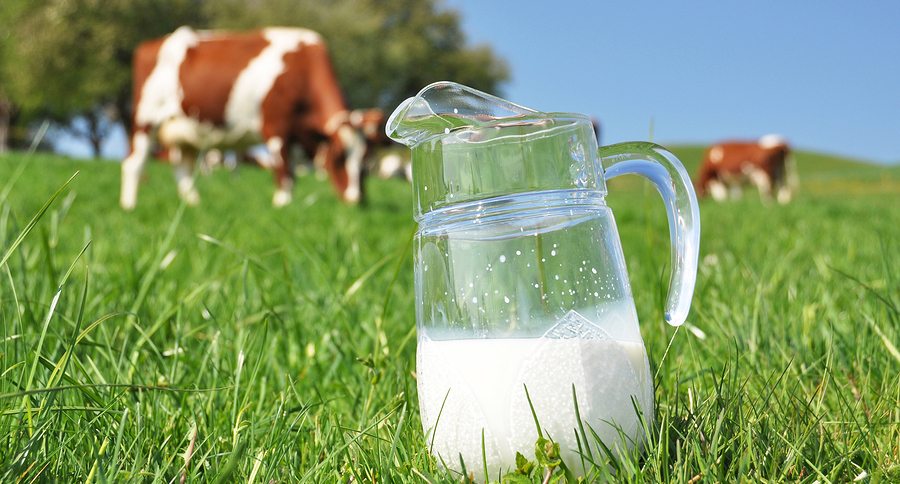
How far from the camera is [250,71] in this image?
7898 mm

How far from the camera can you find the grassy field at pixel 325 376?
114 centimetres

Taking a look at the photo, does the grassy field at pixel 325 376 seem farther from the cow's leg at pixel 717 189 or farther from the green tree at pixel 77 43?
the green tree at pixel 77 43

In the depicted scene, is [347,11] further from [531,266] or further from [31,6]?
[531,266]

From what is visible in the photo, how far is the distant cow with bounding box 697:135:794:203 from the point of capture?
20.9 metres

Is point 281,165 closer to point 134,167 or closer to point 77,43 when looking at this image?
point 134,167

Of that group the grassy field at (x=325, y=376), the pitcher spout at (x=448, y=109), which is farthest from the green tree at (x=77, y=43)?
the pitcher spout at (x=448, y=109)

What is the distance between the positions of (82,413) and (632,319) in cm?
89

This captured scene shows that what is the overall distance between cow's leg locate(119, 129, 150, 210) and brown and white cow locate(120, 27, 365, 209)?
0.01 metres

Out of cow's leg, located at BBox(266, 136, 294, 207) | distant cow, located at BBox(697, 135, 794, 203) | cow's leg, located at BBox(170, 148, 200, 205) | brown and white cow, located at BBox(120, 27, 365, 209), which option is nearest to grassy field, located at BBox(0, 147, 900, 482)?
cow's leg, located at BBox(266, 136, 294, 207)

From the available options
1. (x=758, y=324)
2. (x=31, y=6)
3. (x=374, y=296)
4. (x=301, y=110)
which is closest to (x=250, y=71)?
(x=301, y=110)

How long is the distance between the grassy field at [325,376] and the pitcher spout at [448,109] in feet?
1.48

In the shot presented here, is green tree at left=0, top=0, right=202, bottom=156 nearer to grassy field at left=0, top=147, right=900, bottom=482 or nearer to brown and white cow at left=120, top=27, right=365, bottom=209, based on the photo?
brown and white cow at left=120, top=27, right=365, bottom=209

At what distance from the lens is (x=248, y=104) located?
7848mm

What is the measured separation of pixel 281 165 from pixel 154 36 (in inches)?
937
